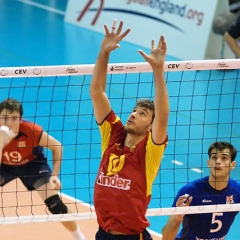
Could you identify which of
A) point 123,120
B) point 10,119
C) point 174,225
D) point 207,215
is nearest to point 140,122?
point 174,225

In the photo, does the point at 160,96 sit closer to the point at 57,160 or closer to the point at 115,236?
the point at 115,236

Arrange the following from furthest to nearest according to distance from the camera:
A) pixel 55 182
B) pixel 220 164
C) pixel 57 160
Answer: pixel 57 160, pixel 55 182, pixel 220 164

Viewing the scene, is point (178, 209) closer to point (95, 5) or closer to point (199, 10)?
point (199, 10)

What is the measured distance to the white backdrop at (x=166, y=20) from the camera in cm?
1320

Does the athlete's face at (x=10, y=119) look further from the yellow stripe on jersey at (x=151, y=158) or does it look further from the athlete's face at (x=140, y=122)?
the yellow stripe on jersey at (x=151, y=158)

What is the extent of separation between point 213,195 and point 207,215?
0.59ft

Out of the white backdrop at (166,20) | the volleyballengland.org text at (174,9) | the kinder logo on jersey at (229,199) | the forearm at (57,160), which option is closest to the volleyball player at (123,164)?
the kinder logo on jersey at (229,199)

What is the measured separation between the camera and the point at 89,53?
1357 centimetres

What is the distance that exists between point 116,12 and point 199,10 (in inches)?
77.4

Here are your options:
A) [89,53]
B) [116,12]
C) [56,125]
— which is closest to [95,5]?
[116,12]

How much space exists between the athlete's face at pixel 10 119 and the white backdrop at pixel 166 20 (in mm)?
6693

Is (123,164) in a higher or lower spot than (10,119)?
lower

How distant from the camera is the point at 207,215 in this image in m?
6.05

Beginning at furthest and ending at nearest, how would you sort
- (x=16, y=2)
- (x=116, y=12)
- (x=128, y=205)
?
(x=16, y=2) → (x=116, y=12) → (x=128, y=205)
